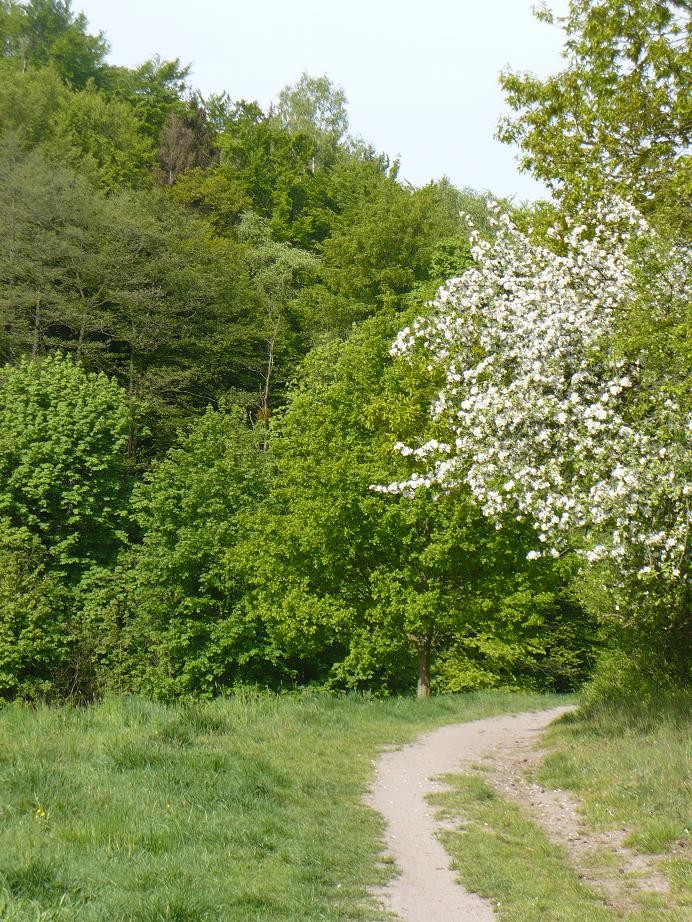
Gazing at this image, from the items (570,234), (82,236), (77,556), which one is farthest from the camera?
(82,236)

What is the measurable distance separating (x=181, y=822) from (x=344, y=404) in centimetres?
2133

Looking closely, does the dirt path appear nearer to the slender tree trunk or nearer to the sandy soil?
the sandy soil

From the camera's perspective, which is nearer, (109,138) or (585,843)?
(585,843)

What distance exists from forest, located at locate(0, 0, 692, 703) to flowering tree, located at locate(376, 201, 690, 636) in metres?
0.06

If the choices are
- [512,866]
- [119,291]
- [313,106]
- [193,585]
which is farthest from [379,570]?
[313,106]

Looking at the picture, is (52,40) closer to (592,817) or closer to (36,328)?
(36,328)

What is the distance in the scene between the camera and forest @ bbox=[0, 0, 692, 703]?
12.5m

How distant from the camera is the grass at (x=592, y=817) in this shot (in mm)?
7664

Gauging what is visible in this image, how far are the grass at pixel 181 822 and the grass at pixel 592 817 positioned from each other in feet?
4.12

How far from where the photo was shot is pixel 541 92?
49.4 ft

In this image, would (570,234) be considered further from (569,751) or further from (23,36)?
(23,36)

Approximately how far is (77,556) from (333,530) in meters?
13.0

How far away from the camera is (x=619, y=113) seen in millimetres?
13789

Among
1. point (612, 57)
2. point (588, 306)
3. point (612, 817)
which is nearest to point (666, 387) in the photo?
point (588, 306)
